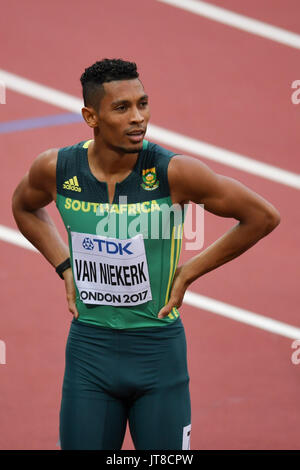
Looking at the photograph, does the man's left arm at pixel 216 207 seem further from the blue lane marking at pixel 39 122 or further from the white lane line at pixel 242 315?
the blue lane marking at pixel 39 122

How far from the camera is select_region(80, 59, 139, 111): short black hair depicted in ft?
10.7

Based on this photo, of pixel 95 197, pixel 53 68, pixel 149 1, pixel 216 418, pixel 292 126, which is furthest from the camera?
pixel 149 1

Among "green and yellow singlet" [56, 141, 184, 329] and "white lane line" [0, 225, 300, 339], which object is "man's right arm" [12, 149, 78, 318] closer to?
"green and yellow singlet" [56, 141, 184, 329]

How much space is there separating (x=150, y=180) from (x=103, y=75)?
0.46 meters

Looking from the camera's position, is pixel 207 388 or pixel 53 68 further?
pixel 53 68

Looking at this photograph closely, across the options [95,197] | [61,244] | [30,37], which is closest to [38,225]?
[61,244]

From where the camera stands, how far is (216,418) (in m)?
5.20

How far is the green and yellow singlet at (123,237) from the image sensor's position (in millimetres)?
3357

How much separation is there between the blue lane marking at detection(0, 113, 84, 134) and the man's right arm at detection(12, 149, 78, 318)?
168 inches

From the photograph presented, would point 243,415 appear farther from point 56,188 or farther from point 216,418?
point 56,188
